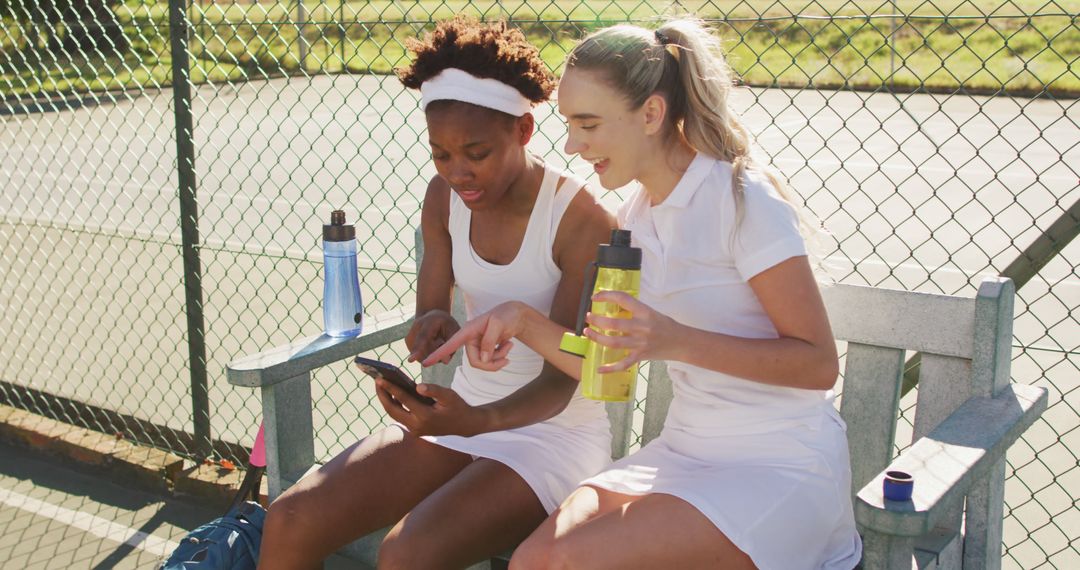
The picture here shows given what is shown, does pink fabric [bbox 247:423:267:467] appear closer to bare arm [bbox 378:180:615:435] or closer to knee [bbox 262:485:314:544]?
knee [bbox 262:485:314:544]

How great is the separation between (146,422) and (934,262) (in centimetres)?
638

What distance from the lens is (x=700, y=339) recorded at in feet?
7.29

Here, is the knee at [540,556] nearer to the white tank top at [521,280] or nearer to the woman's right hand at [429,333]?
the white tank top at [521,280]

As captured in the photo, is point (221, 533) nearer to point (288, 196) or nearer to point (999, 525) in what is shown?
point (999, 525)

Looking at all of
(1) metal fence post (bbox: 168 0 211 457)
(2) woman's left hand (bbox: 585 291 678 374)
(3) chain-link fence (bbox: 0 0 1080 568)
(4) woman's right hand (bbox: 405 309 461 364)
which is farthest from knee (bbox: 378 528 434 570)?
(1) metal fence post (bbox: 168 0 211 457)

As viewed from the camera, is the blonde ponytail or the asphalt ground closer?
the blonde ponytail

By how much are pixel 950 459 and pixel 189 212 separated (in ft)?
10.2

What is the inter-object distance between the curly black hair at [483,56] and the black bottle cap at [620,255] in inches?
28.0

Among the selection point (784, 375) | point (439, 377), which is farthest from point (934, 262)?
point (784, 375)

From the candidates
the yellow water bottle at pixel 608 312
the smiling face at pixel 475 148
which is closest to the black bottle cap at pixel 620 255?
the yellow water bottle at pixel 608 312

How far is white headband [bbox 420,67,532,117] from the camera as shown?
267 centimetres

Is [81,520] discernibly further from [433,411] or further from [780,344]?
[780,344]

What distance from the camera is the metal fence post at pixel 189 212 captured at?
4074 mm

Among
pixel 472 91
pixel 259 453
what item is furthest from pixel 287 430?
pixel 472 91
